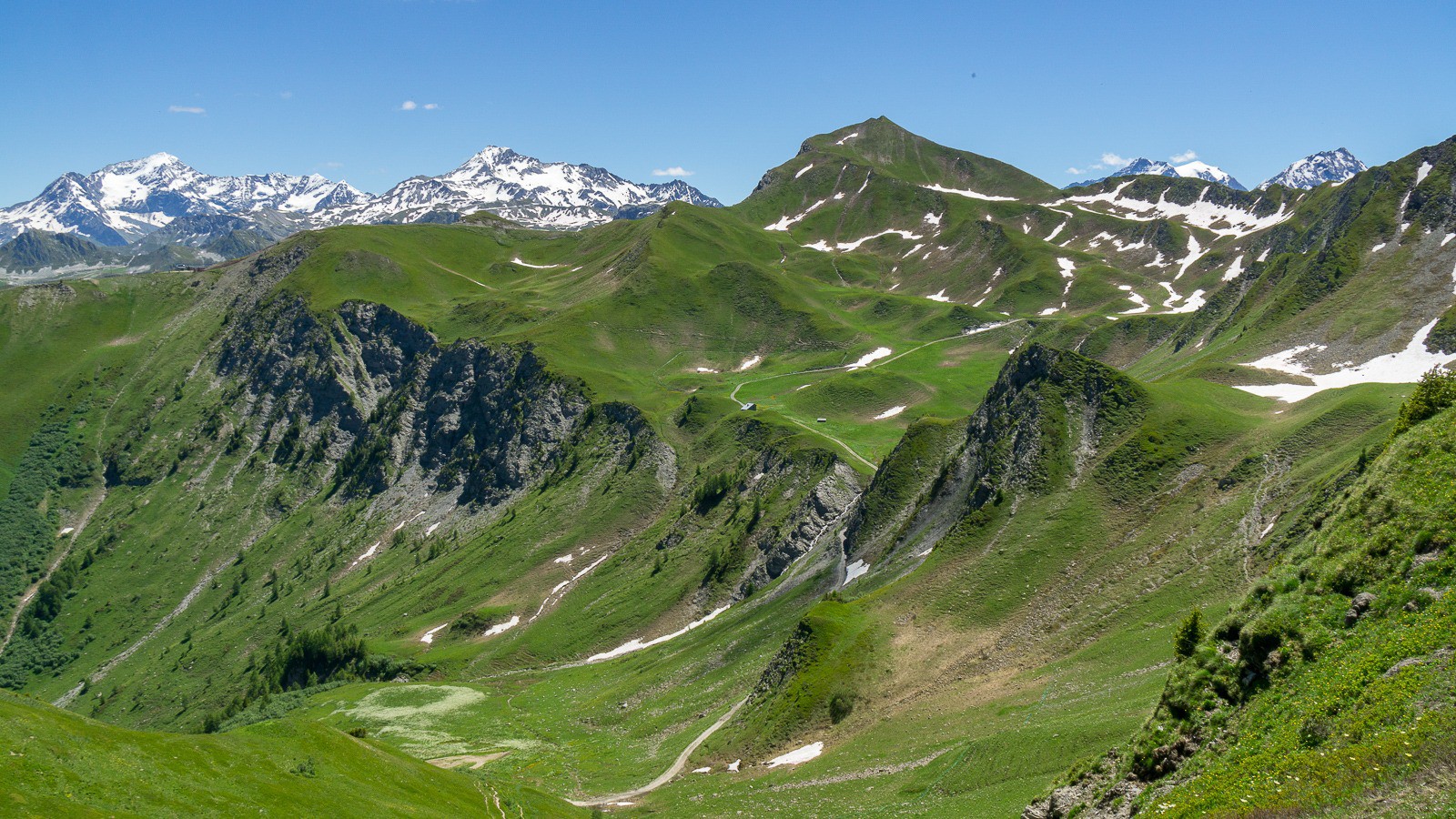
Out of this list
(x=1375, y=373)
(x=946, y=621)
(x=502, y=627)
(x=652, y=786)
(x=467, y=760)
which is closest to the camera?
(x=652, y=786)

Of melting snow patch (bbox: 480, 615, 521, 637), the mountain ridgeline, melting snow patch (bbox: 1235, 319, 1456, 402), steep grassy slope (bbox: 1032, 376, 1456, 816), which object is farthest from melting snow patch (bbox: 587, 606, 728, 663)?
steep grassy slope (bbox: 1032, 376, 1456, 816)

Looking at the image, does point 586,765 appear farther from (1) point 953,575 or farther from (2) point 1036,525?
(2) point 1036,525

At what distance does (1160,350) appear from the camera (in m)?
192

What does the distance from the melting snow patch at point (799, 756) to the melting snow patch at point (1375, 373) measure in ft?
231

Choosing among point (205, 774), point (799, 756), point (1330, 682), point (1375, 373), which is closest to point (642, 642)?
point (799, 756)

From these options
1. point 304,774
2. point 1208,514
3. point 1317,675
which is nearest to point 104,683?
point 304,774

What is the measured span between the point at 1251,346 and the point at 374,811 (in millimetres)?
126430

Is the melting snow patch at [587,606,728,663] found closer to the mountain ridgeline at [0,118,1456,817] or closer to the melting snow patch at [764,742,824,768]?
the mountain ridgeline at [0,118,1456,817]

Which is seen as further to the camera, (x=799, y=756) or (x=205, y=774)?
(x=799, y=756)

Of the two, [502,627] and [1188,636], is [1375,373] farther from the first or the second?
[502,627]

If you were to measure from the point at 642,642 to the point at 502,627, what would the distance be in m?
32.4

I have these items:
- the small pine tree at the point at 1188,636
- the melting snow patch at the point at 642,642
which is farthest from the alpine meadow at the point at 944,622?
the melting snow patch at the point at 642,642

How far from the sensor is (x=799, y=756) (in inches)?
2603

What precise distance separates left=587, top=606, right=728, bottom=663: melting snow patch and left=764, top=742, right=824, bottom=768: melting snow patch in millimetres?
62898
